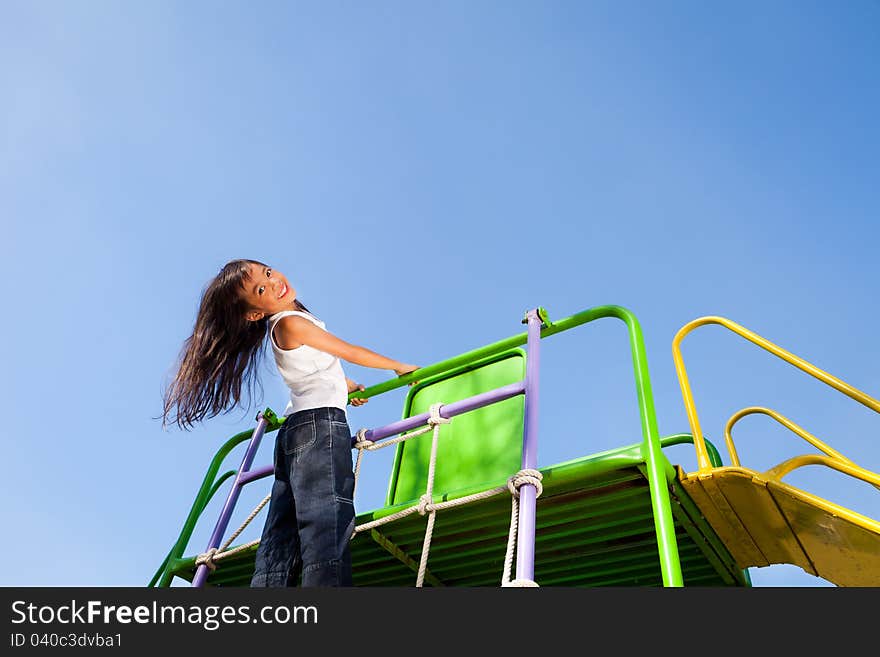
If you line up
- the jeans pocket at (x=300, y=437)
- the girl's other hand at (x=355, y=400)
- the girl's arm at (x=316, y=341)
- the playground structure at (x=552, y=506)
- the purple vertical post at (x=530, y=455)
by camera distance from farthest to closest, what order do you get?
the girl's other hand at (x=355, y=400) → the girl's arm at (x=316, y=341) → the jeans pocket at (x=300, y=437) → the playground structure at (x=552, y=506) → the purple vertical post at (x=530, y=455)

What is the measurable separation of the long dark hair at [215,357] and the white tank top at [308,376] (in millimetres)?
218

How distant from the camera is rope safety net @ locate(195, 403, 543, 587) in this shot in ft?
6.22

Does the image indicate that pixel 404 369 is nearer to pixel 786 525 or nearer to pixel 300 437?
pixel 300 437

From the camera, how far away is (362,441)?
106 inches

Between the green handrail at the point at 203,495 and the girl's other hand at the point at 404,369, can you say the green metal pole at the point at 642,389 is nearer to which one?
the girl's other hand at the point at 404,369

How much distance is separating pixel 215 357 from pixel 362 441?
666mm

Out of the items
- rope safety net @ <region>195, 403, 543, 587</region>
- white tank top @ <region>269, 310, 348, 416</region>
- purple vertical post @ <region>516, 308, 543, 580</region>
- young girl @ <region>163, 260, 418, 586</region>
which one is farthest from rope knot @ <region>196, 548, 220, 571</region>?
purple vertical post @ <region>516, 308, 543, 580</region>

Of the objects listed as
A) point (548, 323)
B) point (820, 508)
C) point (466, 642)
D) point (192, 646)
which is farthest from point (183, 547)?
point (820, 508)

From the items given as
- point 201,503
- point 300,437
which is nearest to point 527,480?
point 300,437

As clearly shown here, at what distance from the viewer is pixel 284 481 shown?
7.56 feet

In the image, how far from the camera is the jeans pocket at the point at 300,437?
84.2 inches

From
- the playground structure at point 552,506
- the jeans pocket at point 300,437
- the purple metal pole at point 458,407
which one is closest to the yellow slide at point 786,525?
the playground structure at point 552,506

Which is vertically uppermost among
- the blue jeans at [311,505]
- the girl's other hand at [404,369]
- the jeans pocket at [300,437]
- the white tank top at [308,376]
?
the girl's other hand at [404,369]

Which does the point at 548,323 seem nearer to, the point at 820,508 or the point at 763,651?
the point at 820,508
